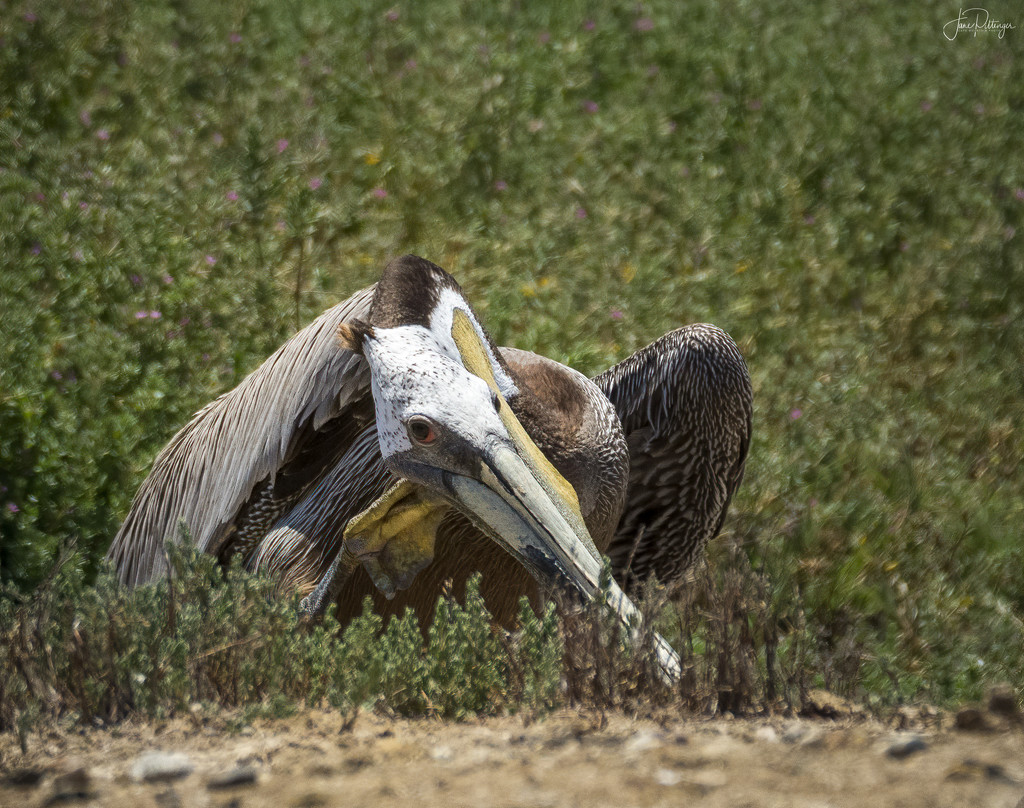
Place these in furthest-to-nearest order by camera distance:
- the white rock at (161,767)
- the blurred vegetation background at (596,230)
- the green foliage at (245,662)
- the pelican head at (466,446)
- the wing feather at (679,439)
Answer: the blurred vegetation background at (596,230) < the wing feather at (679,439) < the pelican head at (466,446) < the green foliage at (245,662) < the white rock at (161,767)

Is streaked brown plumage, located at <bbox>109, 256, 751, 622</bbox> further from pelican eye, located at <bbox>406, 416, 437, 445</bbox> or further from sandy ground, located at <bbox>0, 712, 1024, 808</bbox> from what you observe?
sandy ground, located at <bbox>0, 712, 1024, 808</bbox>

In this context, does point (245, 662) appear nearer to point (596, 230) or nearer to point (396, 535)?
point (396, 535)

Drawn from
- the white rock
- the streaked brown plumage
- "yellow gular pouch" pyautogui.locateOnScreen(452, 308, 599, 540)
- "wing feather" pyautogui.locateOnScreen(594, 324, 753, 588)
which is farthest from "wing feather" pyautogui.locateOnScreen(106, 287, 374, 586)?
the white rock

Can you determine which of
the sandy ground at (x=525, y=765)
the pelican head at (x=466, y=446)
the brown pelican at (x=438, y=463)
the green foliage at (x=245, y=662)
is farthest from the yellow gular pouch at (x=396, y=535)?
the sandy ground at (x=525, y=765)

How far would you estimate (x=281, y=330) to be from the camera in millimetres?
5637

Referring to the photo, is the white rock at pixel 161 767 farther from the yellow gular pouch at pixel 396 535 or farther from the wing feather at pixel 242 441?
the wing feather at pixel 242 441

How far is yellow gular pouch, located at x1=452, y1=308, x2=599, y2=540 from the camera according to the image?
10.1ft

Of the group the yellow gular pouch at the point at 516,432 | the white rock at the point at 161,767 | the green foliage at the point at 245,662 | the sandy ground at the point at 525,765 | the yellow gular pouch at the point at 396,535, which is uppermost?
the yellow gular pouch at the point at 516,432

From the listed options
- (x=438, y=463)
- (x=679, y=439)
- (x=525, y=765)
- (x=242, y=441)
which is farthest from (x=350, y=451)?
(x=525, y=765)

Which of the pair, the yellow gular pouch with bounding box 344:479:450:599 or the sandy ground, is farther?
the yellow gular pouch with bounding box 344:479:450:599

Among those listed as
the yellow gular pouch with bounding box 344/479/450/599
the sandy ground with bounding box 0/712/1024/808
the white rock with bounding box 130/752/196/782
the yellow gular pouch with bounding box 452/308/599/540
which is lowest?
the sandy ground with bounding box 0/712/1024/808

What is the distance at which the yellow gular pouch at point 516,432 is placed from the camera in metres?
3.07

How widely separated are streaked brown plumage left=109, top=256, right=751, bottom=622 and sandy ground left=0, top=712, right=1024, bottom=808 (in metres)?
0.95

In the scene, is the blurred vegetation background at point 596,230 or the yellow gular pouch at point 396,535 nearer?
the yellow gular pouch at point 396,535
